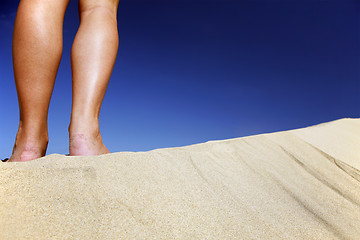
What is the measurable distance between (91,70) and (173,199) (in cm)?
62

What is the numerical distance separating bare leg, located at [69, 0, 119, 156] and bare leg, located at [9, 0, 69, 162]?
0.10 meters

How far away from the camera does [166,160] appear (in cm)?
85

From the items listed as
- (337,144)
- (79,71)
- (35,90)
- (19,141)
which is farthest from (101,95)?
(337,144)

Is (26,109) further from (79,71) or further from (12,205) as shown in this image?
(12,205)

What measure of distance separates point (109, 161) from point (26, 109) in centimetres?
40

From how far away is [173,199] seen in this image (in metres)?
0.63

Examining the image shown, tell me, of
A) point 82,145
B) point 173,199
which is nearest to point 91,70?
point 82,145

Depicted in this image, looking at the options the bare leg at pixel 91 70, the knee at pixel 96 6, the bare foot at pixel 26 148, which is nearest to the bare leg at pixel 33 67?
the bare foot at pixel 26 148

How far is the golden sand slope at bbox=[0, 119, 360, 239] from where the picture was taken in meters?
0.49

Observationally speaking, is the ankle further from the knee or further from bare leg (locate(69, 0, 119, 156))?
the knee

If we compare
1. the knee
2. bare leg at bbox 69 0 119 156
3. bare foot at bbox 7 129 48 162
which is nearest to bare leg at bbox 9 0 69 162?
bare foot at bbox 7 129 48 162

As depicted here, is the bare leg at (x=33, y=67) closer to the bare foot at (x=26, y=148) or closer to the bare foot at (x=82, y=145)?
the bare foot at (x=26, y=148)

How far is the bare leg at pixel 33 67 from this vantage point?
81 cm

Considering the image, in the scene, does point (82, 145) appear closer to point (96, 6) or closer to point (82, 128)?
point (82, 128)
